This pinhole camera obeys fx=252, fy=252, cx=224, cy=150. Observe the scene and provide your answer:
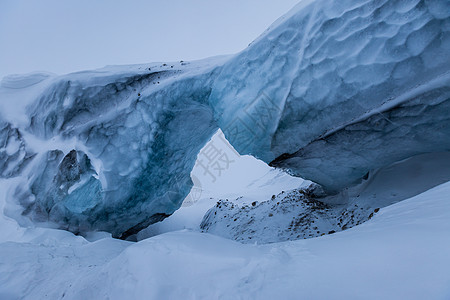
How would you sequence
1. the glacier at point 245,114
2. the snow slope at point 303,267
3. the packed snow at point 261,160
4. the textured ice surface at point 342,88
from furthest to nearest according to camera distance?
the glacier at point 245,114
the textured ice surface at point 342,88
the packed snow at point 261,160
the snow slope at point 303,267

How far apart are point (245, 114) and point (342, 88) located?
3.86ft

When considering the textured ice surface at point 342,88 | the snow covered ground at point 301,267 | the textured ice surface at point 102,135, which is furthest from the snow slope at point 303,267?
the textured ice surface at point 102,135

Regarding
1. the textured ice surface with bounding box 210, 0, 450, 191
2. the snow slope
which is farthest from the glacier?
the snow slope

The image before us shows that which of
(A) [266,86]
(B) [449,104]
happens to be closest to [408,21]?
(B) [449,104]

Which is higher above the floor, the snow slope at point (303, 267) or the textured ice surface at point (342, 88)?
the textured ice surface at point (342, 88)

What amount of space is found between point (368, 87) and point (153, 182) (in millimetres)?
A: 3722

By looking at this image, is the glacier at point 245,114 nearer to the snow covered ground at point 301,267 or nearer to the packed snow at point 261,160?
the packed snow at point 261,160

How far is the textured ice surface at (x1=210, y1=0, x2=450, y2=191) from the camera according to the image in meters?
2.21

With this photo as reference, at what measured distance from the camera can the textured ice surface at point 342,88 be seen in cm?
221

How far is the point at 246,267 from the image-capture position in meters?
1.25

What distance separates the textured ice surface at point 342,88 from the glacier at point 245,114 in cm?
1

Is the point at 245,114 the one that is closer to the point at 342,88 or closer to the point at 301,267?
the point at 342,88

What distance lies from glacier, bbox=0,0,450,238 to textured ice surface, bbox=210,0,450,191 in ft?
0.04

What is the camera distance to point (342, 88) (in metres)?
2.56
